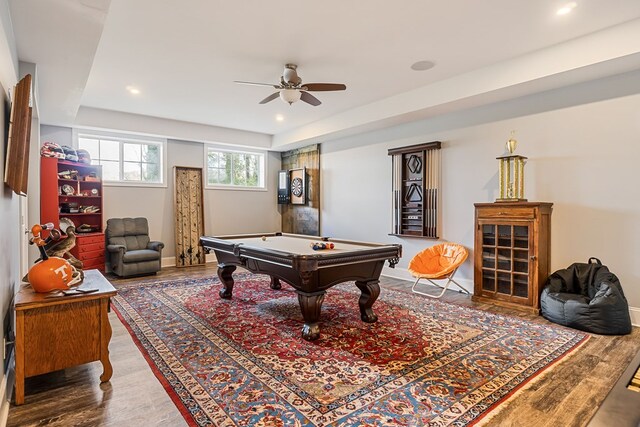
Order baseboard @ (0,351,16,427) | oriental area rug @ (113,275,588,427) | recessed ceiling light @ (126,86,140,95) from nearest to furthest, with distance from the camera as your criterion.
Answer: baseboard @ (0,351,16,427), oriental area rug @ (113,275,588,427), recessed ceiling light @ (126,86,140,95)

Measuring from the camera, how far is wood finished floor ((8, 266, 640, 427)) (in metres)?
1.98

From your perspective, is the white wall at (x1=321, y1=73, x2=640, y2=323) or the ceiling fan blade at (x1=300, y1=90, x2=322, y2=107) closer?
the white wall at (x1=321, y1=73, x2=640, y2=323)

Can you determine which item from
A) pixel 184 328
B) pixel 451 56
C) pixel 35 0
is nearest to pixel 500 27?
pixel 451 56

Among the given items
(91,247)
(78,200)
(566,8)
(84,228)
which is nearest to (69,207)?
(78,200)

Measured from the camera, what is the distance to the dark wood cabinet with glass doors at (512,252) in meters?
4.04

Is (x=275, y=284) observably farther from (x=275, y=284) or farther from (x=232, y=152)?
(x=232, y=152)

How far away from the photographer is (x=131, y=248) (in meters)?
Answer: 6.30

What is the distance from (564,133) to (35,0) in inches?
204

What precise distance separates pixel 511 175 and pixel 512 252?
3.40 ft

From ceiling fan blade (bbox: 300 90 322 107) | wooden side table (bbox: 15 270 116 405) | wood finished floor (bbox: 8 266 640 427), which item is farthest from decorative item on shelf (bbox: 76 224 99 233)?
ceiling fan blade (bbox: 300 90 322 107)

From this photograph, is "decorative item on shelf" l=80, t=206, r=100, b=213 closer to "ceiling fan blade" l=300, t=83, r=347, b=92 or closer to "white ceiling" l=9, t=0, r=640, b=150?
"white ceiling" l=9, t=0, r=640, b=150

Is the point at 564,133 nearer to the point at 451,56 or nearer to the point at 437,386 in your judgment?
the point at 451,56

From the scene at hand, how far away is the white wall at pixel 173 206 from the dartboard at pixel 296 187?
725 mm

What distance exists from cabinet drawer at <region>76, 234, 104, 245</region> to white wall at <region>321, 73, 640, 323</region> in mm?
5056
